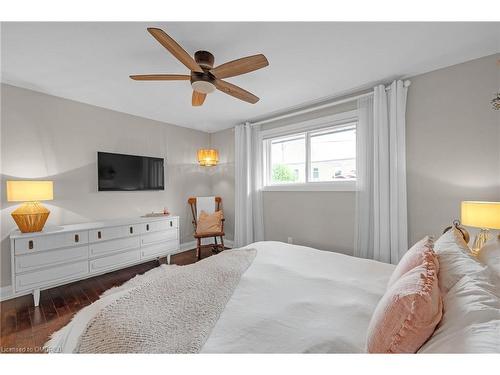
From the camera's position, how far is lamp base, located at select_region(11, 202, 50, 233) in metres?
2.32

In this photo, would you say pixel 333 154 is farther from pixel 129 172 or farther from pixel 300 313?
pixel 129 172

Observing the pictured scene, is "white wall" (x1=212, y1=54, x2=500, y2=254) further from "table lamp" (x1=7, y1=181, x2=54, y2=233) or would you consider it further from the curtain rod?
"table lamp" (x1=7, y1=181, x2=54, y2=233)

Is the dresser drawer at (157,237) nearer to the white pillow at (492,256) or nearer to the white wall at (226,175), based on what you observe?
the white wall at (226,175)

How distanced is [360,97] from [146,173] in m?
3.41

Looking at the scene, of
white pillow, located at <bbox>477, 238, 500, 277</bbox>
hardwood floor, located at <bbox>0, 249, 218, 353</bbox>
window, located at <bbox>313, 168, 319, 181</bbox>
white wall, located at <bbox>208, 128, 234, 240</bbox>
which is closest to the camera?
white pillow, located at <bbox>477, 238, 500, 277</bbox>

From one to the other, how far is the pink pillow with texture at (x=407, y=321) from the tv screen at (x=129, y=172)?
3.61 metres

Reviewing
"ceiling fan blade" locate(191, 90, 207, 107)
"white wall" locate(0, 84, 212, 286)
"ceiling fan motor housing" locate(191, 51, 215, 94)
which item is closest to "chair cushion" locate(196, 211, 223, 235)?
"white wall" locate(0, 84, 212, 286)

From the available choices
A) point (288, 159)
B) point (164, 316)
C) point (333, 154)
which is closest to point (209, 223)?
point (288, 159)

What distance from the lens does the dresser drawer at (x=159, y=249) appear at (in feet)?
10.4

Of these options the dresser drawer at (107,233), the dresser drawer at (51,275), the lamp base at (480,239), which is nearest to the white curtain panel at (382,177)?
the lamp base at (480,239)

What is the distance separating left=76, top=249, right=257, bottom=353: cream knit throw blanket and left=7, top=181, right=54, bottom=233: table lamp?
79.0 inches

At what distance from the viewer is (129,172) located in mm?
3471

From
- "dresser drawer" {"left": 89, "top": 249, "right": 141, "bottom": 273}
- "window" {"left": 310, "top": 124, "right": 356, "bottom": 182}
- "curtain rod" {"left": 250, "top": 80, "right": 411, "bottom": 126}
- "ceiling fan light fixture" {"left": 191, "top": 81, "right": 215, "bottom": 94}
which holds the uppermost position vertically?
"curtain rod" {"left": 250, "top": 80, "right": 411, "bottom": 126}
